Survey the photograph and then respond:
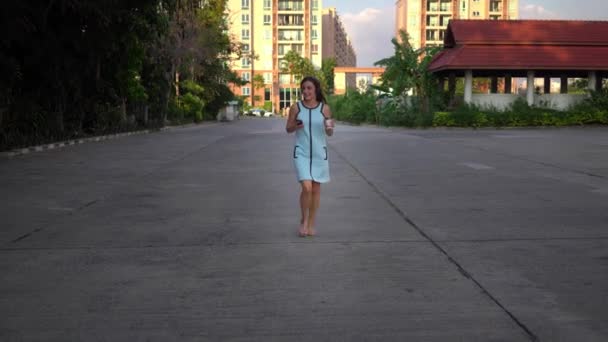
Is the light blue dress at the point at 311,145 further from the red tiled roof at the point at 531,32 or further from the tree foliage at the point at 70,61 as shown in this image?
the red tiled roof at the point at 531,32

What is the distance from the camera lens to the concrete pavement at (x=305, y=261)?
4312 mm

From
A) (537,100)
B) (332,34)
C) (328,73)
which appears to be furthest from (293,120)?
(332,34)

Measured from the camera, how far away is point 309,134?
7.30 metres

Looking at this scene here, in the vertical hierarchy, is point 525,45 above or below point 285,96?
above

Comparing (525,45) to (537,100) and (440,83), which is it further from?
(440,83)

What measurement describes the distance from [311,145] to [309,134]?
0.38 feet

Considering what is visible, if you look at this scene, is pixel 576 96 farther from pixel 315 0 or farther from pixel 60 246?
pixel 315 0

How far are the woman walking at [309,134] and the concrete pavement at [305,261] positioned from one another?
606 mm

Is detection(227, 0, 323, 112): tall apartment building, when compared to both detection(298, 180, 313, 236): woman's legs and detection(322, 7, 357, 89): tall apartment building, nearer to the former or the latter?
detection(322, 7, 357, 89): tall apartment building

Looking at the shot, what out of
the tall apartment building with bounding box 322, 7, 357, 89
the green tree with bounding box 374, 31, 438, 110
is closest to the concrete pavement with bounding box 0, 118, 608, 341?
the green tree with bounding box 374, 31, 438, 110

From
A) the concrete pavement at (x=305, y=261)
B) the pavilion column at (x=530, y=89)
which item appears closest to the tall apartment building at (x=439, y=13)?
the pavilion column at (x=530, y=89)

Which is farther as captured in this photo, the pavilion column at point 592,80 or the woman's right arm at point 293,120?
the pavilion column at point 592,80

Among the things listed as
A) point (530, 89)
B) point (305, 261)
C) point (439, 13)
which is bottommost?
point (305, 261)

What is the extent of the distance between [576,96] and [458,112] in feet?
27.8
